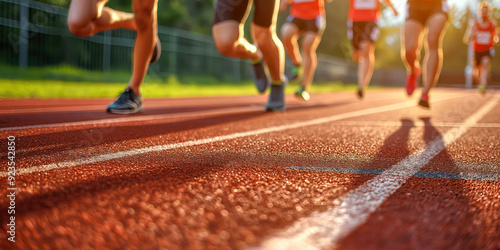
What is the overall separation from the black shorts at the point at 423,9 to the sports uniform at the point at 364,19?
2.80 meters

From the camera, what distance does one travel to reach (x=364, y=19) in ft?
28.9

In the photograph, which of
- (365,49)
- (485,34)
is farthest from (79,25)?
(485,34)

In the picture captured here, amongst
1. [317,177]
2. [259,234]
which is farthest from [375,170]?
[259,234]

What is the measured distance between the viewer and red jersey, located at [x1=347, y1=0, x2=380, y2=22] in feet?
28.8

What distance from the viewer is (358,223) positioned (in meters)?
1.16

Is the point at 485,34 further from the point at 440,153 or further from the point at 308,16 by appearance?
the point at 440,153

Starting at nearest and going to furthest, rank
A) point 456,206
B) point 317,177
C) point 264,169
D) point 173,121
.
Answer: point 456,206 → point 317,177 → point 264,169 → point 173,121

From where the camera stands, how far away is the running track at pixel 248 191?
3.48 feet

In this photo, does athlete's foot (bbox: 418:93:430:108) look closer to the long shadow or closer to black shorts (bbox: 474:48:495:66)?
the long shadow

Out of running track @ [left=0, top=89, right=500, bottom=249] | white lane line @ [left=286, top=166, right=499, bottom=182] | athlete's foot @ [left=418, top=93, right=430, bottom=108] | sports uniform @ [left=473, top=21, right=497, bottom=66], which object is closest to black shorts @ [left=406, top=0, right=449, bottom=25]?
athlete's foot @ [left=418, top=93, right=430, bottom=108]

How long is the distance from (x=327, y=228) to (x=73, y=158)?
1.34 m

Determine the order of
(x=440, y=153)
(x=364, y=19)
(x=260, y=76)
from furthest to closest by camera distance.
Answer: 1. (x=364, y=19)
2. (x=260, y=76)
3. (x=440, y=153)

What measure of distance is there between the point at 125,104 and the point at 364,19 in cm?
597

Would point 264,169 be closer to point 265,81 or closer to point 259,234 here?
point 259,234
